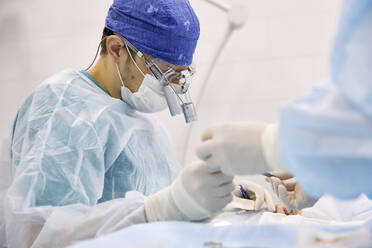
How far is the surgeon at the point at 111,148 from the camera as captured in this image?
1.12 meters

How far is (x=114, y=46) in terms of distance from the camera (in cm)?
155

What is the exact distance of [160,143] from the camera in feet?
5.58

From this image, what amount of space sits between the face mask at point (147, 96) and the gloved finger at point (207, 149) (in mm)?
653

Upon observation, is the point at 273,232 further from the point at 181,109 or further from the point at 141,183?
the point at 181,109

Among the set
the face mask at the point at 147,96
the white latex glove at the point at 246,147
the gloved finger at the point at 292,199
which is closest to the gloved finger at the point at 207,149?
the white latex glove at the point at 246,147

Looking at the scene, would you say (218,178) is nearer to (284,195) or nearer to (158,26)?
(284,195)

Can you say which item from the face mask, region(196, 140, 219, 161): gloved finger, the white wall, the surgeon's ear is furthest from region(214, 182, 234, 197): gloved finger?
the white wall

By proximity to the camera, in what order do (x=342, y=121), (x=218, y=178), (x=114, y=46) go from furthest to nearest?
(x=114, y=46), (x=218, y=178), (x=342, y=121)

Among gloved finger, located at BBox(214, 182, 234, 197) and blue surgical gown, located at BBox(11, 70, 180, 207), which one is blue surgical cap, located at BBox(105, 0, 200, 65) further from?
gloved finger, located at BBox(214, 182, 234, 197)

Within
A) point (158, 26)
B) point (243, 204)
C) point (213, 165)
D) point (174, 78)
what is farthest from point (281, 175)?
point (158, 26)

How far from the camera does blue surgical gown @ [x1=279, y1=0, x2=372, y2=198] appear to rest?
617 millimetres

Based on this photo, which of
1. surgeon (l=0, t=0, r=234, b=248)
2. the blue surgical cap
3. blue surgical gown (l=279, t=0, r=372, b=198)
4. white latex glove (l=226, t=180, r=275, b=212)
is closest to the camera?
A: blue surgical gown (l=279, t=0, r=372, b=198)

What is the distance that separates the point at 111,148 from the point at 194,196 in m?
0.47

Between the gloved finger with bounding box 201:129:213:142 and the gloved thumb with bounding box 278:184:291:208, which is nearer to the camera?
the gloved finger with bounding box 201:129:213:142
